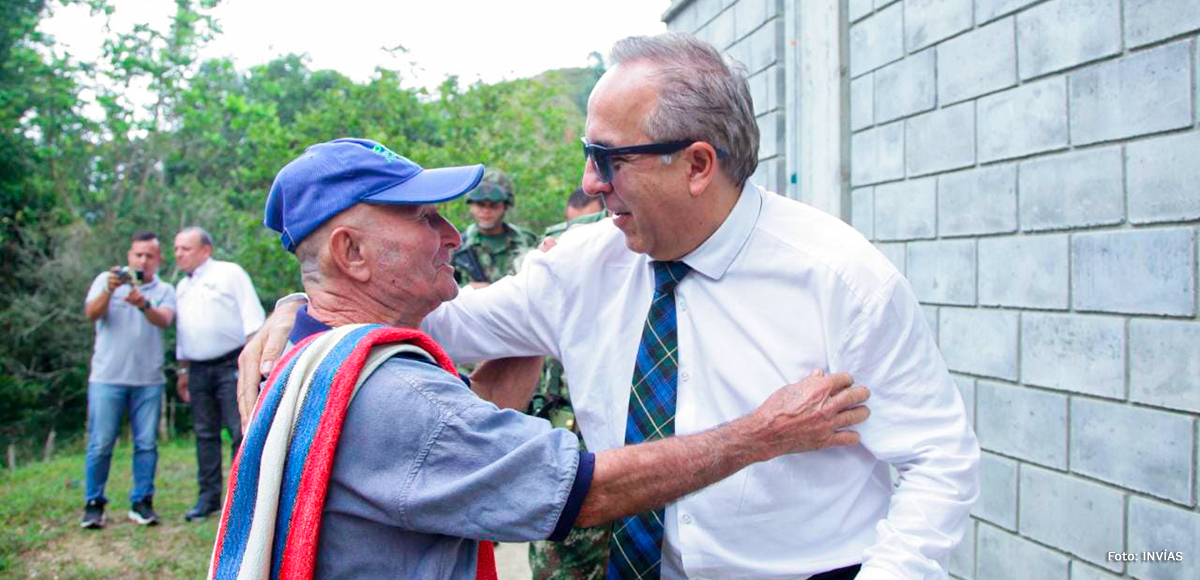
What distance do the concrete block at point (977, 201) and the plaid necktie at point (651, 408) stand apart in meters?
1.81

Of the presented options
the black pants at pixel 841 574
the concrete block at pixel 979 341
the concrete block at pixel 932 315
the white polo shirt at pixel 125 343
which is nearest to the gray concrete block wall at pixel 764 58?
the concrete block at pixel 932 315

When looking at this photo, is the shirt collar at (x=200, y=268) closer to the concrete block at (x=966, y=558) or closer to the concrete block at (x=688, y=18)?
the concrete block at (x=688, y=18)

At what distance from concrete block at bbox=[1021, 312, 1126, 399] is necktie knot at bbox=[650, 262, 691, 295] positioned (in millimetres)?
1631

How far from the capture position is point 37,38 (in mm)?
15617

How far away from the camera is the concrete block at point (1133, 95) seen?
2.66 metres

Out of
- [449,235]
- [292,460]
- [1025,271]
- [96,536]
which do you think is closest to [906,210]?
[1025,271]

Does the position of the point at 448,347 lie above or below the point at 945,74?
below

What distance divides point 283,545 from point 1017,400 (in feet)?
9.23

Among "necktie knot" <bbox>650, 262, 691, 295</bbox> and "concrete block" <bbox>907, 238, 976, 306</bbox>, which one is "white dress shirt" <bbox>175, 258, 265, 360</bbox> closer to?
"concrete block" <bbox>907, 238, 976, 306</bbox>

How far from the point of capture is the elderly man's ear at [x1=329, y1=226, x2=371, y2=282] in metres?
1.87

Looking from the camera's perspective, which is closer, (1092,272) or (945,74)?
(1092,272)

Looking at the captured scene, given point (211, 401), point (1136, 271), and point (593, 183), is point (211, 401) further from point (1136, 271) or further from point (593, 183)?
point (1136, 271)

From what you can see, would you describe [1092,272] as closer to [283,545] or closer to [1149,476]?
[1149,476]

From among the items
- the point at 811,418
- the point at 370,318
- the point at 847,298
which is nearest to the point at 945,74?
the point at 847,298
